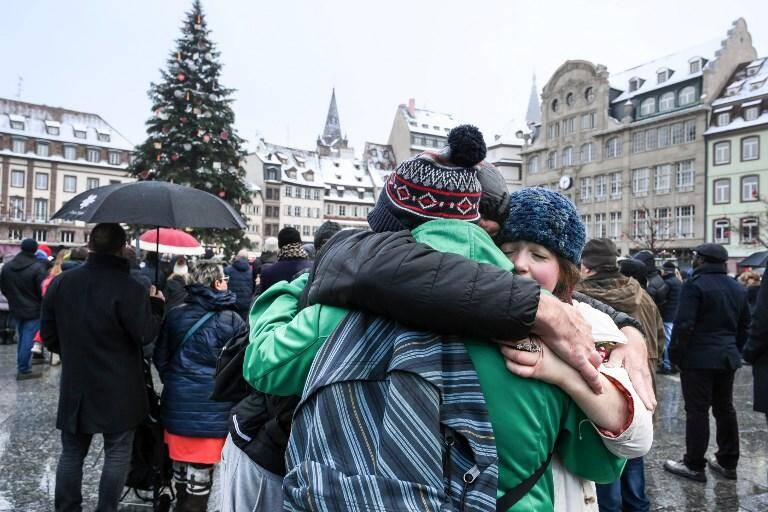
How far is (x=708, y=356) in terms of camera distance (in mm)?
5414

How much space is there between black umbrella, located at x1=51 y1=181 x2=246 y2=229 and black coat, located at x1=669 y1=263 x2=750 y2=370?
13.9ft

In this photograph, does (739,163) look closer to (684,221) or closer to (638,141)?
(684,221)

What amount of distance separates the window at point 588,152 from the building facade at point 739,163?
32.4 ft

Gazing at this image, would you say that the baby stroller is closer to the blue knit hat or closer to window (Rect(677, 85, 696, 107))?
the blue knit hat

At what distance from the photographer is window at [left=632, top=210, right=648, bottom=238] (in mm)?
44819

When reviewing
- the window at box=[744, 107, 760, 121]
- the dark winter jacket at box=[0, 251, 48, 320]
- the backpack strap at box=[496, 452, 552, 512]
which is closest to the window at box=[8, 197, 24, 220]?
the dark winter jacket at box=[0, 251, 48, 320]

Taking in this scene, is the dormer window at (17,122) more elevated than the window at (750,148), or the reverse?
the dormer window at (17,122)

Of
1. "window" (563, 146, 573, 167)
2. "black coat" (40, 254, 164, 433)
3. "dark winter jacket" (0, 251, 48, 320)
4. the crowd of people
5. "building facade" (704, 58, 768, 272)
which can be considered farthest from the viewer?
"window" (563, 146, 573, 167)

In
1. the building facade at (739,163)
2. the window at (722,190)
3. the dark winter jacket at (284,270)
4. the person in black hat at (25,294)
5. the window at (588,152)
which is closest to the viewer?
the dark winter jacket at (284,270)

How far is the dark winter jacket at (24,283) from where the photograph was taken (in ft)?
30.9

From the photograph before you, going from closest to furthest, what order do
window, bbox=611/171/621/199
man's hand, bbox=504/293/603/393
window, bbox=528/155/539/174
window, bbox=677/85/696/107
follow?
man's hand, bbox=504/293/603/393, window, bbox=677/85/696/107, window, bbox=611/171/621/199, window, bbox=528/155/539/174

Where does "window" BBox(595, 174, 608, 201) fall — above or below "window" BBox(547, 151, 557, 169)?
below

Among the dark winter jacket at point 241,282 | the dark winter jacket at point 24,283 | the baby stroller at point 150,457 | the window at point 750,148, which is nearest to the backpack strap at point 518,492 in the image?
the baby stroller at point 150,457

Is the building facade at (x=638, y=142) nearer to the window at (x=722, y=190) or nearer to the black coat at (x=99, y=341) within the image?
the window at (x=722, y=190)
